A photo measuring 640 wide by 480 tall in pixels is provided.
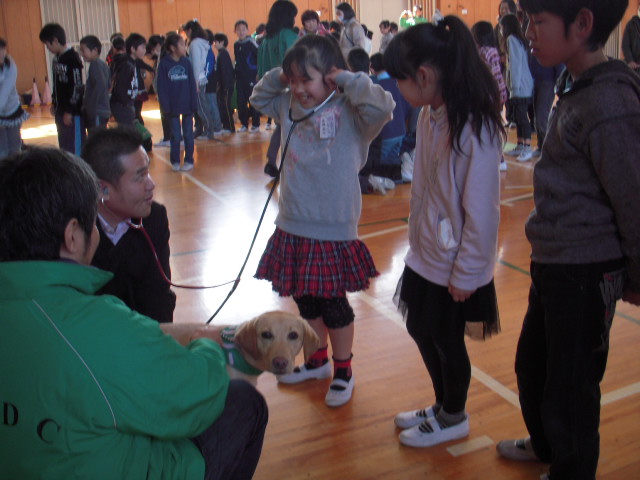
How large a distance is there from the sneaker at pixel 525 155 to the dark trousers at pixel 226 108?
4984 mm

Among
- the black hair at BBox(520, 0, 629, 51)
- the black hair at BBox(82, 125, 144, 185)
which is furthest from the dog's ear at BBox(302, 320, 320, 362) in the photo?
the black hair at BBox(520, 0, 629, 51)

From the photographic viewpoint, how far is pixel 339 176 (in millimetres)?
2477

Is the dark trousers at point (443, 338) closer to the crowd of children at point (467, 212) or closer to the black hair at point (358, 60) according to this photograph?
the crowd of children at point (467, 212)

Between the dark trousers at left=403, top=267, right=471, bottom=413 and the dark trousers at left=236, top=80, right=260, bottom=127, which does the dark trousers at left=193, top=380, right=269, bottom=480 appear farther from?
the dark trousers at left=236, top=80, right=260, bottom=127

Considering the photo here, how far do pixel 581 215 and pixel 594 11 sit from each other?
0.49 meters

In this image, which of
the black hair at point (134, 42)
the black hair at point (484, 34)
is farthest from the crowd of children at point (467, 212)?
the black hair at point (134, 42)

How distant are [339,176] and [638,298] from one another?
3.81 feet

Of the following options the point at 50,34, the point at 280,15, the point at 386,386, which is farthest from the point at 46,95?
the point at 386,386

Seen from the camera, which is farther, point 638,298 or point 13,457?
point 638,298

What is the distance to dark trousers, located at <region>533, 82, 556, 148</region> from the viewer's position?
7.07 meters

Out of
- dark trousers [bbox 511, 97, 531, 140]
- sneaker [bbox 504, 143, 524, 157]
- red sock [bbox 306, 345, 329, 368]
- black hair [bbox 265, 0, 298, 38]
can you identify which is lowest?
red sock [bbox 306, 345, 329, 368]

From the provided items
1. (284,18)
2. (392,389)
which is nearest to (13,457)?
(392,389)

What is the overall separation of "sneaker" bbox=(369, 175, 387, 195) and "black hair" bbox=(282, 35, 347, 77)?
3.69m

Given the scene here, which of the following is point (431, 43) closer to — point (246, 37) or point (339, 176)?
point (339, 176)
